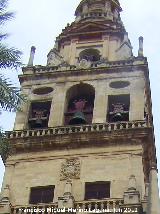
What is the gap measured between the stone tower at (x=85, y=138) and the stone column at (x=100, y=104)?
53 mm

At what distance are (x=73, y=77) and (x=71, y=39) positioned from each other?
600 cm

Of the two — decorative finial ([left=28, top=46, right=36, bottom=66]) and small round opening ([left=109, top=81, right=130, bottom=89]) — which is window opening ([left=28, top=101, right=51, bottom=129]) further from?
decorative finial ([left=28, top=46, right=36, bottom=66])

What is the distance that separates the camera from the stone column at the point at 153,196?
33441 mm

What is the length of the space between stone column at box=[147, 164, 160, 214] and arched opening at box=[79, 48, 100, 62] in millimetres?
12746

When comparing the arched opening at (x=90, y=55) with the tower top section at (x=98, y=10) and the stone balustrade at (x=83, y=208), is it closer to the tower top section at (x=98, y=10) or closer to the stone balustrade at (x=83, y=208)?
the tower top section at (x=98, y=10)

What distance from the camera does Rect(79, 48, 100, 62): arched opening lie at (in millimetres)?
47531

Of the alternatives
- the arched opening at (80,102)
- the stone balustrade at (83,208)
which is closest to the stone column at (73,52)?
the arched opening at (80,102)

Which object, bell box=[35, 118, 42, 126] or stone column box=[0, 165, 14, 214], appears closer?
stone column box=[0, 165, 14, 214]

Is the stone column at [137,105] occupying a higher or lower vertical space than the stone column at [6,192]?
higher

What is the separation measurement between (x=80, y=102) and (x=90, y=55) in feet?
19.1

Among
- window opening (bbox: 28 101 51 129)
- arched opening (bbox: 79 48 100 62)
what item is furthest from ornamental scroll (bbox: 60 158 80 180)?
arched opening (bbox: 79 48 100 62)

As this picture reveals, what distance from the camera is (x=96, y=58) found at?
157 feet

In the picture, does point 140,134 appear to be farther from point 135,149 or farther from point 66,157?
point 66,157

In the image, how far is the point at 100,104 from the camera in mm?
41781
